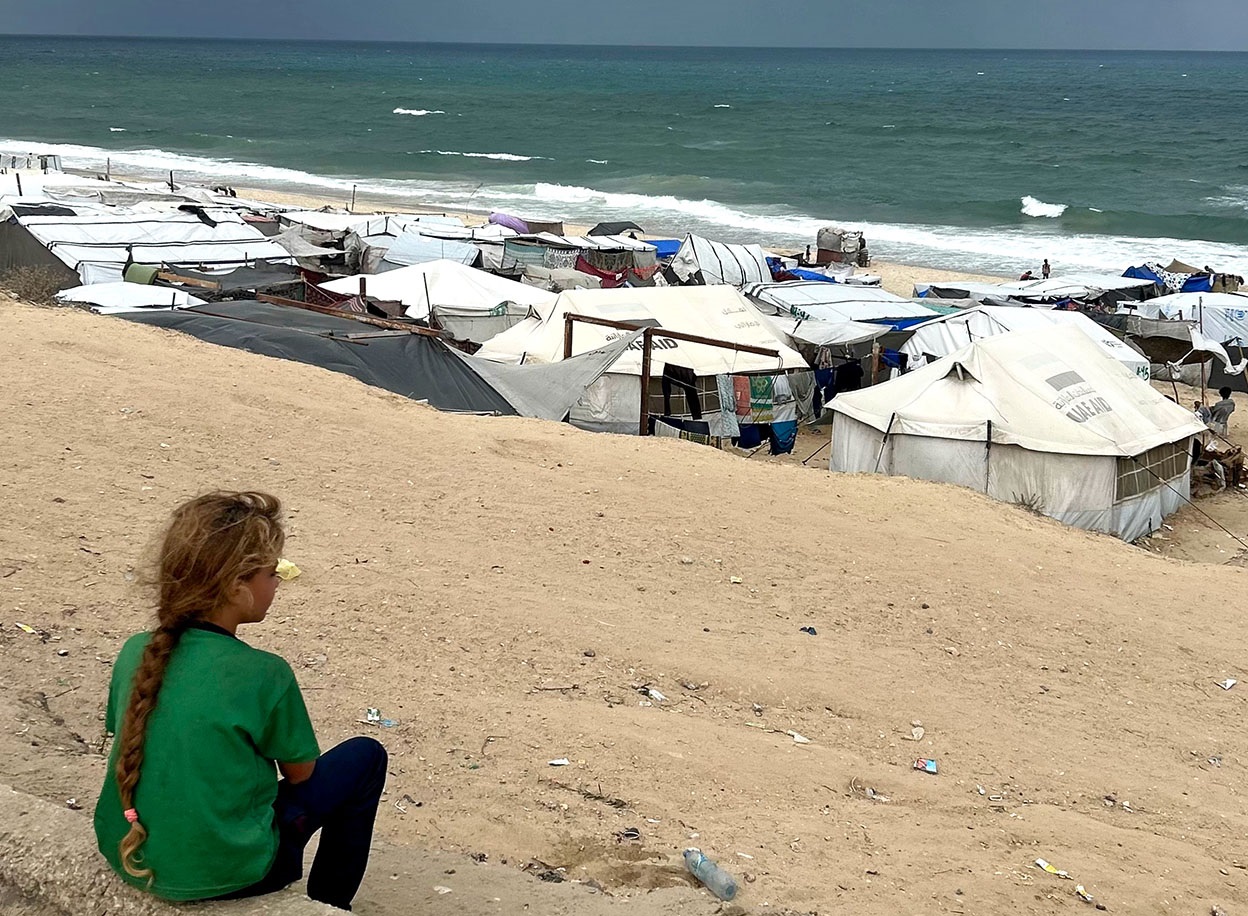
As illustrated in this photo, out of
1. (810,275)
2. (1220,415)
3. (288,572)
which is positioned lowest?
(1220,415)

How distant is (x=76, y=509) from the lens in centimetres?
734

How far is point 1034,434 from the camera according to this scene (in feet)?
49.3

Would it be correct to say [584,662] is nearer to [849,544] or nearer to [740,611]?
[740,611]

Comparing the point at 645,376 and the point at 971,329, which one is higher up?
the point at 971,329

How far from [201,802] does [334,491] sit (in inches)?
231

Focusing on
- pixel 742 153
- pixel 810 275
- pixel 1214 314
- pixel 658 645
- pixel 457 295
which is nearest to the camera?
pixel 658 645

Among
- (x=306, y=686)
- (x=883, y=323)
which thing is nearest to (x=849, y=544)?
(x=306, y=686)

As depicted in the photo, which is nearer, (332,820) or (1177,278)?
(332,820)

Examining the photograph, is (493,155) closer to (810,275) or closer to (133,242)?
(810,275)

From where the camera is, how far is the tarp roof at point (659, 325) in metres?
18.2

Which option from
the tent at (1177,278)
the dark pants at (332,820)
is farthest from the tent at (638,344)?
the dark pants at (332,820)

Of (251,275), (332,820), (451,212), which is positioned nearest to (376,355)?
(251,275)

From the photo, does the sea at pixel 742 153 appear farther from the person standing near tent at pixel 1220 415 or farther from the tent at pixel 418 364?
the tent at pixel 418 364

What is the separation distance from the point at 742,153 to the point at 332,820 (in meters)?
78.4
